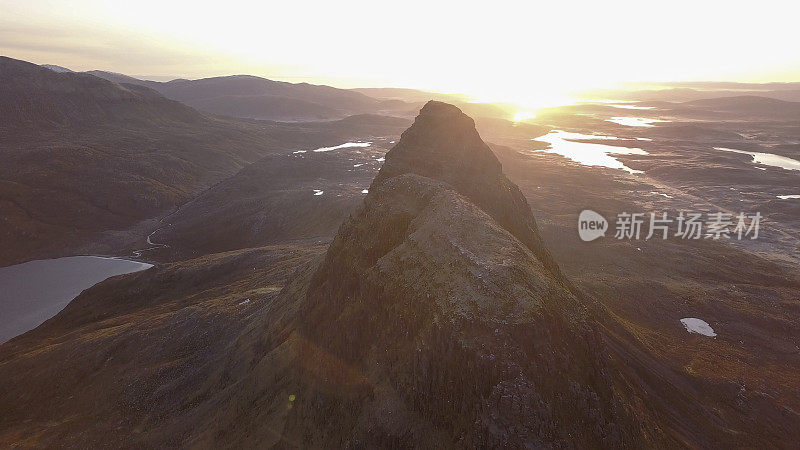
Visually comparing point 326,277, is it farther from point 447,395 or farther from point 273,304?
point 447,395

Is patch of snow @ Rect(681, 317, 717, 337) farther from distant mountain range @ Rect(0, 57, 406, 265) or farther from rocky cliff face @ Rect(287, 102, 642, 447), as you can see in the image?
distant mountain range @ Rect(0, 57, 406, 265)

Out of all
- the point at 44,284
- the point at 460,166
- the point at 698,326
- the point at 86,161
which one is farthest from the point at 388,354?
the point at 86,161

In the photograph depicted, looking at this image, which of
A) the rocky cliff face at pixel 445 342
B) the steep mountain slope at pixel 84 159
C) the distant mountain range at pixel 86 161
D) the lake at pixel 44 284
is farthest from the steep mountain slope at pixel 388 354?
the steep mountain slope at pixel 84 159

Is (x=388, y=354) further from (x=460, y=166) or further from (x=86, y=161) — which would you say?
(x=86, y=161)

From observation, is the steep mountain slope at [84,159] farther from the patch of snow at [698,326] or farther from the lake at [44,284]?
the patch of snow at [698,326]

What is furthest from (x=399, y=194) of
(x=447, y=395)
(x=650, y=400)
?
(x=650, y=400)

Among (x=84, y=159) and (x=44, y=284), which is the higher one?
(x=84, y=159)

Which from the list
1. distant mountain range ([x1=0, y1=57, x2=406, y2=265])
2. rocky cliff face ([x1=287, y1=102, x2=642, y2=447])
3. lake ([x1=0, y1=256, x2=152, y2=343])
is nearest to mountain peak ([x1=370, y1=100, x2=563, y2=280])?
rocky cliff face ([x1=287, y1=102, x2=642, y2=447])

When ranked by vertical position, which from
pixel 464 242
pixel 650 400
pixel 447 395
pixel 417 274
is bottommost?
pixel 650 400
